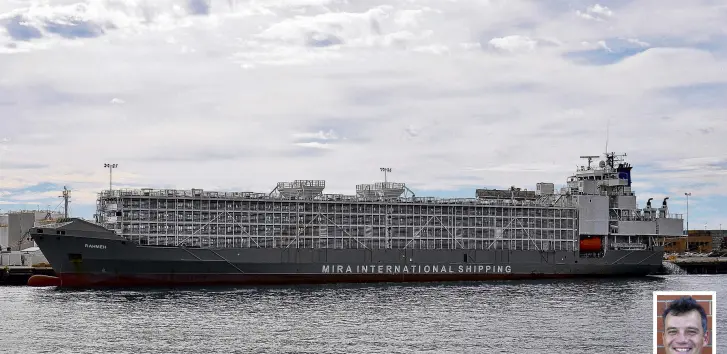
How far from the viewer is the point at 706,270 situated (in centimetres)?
13450

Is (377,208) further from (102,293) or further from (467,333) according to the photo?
(467,333)

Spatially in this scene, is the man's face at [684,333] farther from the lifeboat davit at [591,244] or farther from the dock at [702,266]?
the dock at [702,266]

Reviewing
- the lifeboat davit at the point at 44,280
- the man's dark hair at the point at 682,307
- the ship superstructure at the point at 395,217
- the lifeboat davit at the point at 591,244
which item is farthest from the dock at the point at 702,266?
the man's dark hair at the point at 682,307

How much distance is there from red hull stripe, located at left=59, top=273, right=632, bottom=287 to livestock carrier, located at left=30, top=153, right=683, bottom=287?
0.39ft

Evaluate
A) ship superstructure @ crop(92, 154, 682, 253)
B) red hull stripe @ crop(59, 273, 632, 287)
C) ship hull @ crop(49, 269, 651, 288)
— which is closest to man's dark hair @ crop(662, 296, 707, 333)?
ship hull @ crop(49, 269, 651, 288)

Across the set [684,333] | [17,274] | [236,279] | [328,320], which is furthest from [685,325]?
[17,274]

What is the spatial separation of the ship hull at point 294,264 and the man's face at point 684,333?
80.2m

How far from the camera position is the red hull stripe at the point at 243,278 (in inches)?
3282

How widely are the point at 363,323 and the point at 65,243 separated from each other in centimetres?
4054

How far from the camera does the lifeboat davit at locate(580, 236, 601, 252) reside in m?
109

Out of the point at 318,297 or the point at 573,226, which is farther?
the point at 573,226

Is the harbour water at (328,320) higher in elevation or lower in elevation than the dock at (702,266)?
higher

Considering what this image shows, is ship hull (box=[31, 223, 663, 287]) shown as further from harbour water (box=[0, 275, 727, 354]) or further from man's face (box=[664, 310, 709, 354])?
man's face (box=[664, 310, 709, 354])

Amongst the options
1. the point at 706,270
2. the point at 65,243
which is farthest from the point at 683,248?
the point at 65,243
